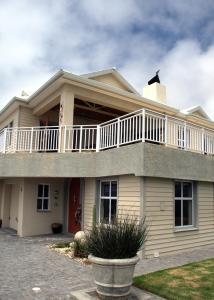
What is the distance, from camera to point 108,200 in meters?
11.8

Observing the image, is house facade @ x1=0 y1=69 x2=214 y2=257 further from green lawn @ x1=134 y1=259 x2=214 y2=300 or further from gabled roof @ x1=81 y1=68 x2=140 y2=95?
green lawn @ x1=134 y1=259 x2=214 y2=300

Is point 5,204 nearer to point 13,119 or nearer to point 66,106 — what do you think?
point 13,119

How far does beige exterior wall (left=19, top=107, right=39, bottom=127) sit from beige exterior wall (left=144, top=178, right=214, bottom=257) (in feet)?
28.4

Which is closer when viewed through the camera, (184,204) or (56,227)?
(184,204)

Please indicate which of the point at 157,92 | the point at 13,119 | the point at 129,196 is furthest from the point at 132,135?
the point at 157,92

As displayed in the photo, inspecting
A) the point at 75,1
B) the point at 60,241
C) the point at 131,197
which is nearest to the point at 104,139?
the point at 131,197

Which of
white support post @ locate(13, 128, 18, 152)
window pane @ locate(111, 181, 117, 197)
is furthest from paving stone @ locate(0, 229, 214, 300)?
white support post @ locate(13, 128, 18, 152)

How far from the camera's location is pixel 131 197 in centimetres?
1030

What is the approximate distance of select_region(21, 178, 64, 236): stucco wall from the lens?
13.9 m

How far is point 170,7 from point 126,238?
23.5 ft

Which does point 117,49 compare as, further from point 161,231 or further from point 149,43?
point 161,231

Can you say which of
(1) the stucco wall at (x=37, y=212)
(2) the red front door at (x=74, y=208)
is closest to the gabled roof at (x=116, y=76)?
(2) the red front door at (x=74, y=208)

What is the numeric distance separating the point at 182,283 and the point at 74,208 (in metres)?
7.88

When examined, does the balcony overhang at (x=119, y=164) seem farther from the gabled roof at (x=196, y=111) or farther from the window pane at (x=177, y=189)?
the gabled roof at (x=196, y=111)
